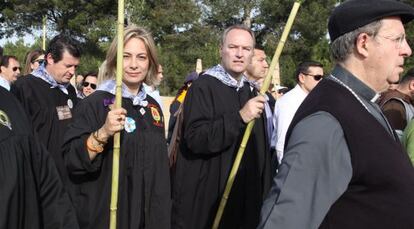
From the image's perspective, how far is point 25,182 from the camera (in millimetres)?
2504

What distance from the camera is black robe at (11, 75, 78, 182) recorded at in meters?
5.71

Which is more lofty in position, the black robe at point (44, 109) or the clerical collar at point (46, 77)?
the clerical collar at point (46, 77)

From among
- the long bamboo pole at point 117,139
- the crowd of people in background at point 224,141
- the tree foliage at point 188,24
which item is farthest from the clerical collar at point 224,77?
the tree foliage at point 188,24

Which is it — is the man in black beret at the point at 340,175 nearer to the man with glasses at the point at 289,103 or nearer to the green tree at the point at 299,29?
the man with glasses at the point at 289,103

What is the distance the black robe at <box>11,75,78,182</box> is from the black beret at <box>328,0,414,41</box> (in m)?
3.78

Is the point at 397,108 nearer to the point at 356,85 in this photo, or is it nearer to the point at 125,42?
the point at 125,42

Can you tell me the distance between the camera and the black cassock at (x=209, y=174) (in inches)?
182

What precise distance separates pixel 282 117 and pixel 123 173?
2.54 metres

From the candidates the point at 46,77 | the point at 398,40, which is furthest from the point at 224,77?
the point at 398,40

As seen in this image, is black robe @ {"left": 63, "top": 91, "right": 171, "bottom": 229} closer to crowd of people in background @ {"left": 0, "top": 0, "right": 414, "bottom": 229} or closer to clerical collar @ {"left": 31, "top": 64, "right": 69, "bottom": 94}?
crowd of people in background @ {"left": 0, "top": 0, "right": 414, "bottom": 229}

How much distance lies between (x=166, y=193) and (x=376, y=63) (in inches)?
76.5

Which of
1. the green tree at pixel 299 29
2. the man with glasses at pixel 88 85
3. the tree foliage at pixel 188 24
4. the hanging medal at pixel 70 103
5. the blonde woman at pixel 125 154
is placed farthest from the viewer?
→ the green tree at pixel 299 29

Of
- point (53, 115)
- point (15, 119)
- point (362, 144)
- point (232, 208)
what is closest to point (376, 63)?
point (362, 144)

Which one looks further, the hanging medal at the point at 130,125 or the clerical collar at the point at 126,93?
the clerical collar at the point at 126,93
